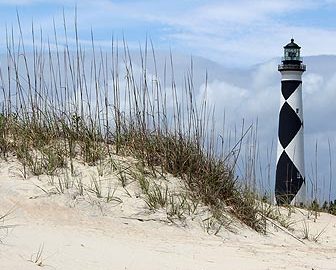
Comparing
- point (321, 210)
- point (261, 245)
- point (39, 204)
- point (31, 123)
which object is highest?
point (31, 123)

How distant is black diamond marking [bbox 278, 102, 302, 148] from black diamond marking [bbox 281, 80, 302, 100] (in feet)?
0.98

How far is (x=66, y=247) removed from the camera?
625 cm

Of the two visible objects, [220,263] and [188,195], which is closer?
[220,263]

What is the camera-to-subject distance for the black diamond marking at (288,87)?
831 inches

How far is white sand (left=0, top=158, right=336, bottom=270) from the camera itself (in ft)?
19.8

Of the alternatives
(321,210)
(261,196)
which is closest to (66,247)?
(261,196)

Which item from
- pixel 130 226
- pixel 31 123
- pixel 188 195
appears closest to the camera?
pixel 130 226

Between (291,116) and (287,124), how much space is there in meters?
0.26

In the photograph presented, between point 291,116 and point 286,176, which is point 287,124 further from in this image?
point 286,176

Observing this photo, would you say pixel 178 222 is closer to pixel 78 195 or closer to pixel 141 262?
pixel 78 195

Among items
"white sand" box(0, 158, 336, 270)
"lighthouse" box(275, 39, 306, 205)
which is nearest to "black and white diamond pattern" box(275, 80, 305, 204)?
"lighthouse" box(275, 39, 306, 205)

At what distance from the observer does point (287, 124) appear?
2083 cm

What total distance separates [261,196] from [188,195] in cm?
145

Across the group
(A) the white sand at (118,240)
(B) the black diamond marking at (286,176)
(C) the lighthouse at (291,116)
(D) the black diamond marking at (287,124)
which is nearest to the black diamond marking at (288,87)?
(C) the lighthouse at (291,116)
